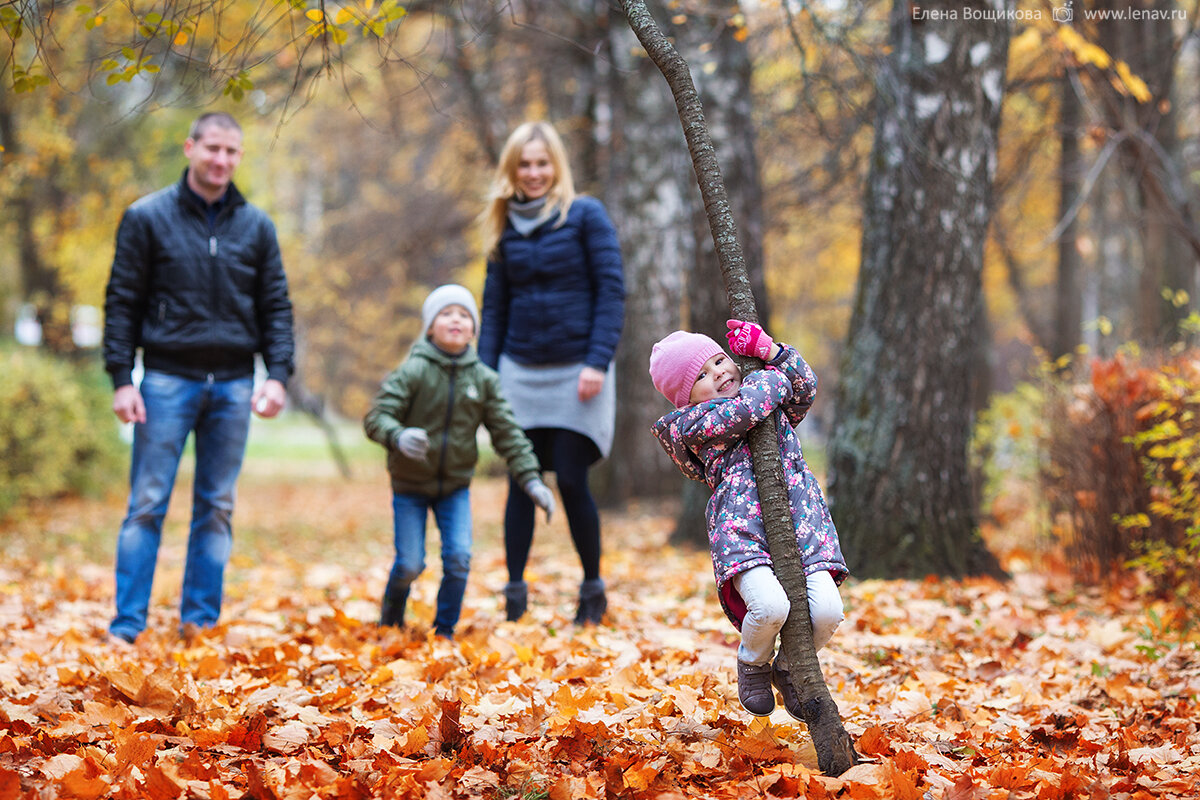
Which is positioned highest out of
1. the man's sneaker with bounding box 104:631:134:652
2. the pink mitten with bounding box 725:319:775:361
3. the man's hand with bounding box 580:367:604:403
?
the pink mitten with bounding box 725:319:775:361

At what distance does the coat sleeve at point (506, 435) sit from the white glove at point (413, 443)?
14.5 inches

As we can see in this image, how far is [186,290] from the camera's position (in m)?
4.02

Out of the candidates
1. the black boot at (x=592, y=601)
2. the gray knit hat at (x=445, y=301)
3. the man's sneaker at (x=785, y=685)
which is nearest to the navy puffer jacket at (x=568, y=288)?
the gray knit hat at (x=445, y=301)

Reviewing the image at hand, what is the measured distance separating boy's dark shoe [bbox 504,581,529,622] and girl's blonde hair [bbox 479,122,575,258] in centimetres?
146

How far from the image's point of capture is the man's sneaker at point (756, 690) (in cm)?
250

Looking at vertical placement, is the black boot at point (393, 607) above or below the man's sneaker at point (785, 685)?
below

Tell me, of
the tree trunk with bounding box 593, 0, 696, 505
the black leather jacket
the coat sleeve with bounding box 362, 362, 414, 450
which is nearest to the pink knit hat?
the coat sleeve with bounding box 362, 362, 414, 450

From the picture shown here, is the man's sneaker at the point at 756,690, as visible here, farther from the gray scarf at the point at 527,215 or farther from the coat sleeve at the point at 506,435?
the gray scarf at the point at 527,215

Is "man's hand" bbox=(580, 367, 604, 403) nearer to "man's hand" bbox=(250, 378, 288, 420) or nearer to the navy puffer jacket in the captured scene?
the navy puffer jacket

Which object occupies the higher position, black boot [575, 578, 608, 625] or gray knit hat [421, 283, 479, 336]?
gray knit hat [421, 283, 479, 336]

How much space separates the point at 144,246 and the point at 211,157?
45cm

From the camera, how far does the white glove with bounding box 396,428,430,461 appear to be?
11.6 ft

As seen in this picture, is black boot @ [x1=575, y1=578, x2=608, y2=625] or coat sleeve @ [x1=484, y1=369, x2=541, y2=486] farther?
black boot @ [x1=575, y1=578, x2=608, y2=625]

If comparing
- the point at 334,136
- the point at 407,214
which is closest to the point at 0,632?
the point at 407,214
